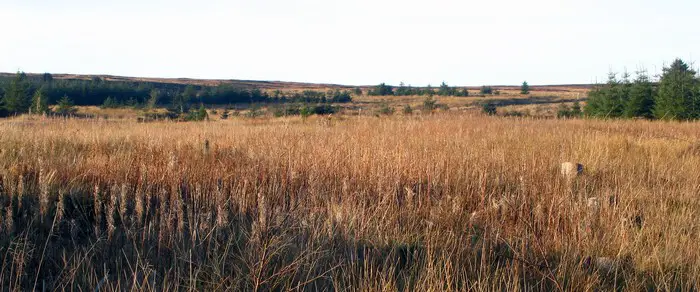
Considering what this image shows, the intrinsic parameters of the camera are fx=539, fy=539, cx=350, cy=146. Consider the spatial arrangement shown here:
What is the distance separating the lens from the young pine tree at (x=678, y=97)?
21.1 meters

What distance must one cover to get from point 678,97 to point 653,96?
8.30 ft

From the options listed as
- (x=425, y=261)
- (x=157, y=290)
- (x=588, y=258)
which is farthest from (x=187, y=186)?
(x=588, y=258)

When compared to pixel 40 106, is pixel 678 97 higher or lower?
higher

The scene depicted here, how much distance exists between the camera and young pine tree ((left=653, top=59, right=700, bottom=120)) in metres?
21.1

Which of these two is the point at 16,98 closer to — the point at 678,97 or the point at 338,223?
the point at 678,97

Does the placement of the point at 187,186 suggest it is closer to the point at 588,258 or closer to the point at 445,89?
the point at 588,258

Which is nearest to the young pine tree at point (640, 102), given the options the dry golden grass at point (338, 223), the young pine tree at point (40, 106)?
the dry golden grass at point (338, 223)

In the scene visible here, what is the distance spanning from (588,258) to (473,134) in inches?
223

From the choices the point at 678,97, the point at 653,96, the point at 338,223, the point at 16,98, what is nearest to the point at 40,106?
the point at 338,223

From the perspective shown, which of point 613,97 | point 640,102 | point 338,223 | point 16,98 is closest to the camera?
point 338,223

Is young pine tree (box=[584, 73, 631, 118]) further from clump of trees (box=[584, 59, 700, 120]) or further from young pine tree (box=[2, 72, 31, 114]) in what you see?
young pine tree (box=[2, 72, 31, 114])

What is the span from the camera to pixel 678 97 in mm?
21500

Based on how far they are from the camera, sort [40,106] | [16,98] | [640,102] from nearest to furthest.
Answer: [40,106] < [640,102] < [16,98]

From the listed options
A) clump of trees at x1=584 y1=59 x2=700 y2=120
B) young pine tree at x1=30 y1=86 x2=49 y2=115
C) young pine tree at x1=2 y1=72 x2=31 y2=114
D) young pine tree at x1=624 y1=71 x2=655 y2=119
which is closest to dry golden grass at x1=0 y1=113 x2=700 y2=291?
young pine tree at x1=30 y1=86 x2=49 y2=115
